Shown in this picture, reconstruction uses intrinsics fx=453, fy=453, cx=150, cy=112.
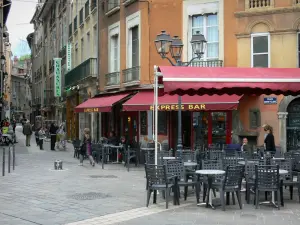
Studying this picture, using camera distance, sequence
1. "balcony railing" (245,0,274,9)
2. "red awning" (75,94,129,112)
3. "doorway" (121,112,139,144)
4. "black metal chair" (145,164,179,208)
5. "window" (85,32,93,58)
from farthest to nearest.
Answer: "window" (85,32,93,58)
"doorway" (121,112,139,144)
"red awning" (75,94,129,112)
"balcony railing" (245,0,274,9)
"black metal chair" (145,164,179,208)

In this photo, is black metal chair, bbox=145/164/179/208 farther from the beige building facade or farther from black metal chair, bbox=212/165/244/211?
the beige building facade

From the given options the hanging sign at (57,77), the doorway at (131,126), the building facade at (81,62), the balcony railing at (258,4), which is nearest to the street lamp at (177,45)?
the balcony railing at (258,4)

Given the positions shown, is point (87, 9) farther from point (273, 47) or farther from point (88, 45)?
point (273, 47)

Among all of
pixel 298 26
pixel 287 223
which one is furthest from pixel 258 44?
pixel 287 223

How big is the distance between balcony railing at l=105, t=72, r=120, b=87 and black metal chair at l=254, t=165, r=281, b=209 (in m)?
13.7

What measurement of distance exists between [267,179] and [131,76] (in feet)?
40.5

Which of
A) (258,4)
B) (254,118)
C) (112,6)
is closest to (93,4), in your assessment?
(112,6)

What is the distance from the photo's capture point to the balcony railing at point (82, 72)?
1018 inches

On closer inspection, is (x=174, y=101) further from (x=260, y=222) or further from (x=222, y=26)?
(x=260, y=222)

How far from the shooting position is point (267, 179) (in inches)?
369

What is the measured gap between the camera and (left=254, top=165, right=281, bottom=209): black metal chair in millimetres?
9312

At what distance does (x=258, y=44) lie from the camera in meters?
18.2

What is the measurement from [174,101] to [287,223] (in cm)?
956

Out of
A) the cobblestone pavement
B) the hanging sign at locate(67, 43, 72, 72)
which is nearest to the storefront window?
the cobblestone pavement
